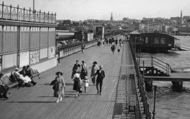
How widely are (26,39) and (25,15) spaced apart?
174 centimetres

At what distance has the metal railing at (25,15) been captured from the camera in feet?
77.8

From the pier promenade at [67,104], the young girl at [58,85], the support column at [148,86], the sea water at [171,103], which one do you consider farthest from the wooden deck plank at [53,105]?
the support column at [148,86]

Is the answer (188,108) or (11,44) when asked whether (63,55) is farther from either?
(11,44)

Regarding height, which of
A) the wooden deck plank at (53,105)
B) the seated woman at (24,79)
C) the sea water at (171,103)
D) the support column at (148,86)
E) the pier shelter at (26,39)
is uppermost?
the pier shelter at (26,39)

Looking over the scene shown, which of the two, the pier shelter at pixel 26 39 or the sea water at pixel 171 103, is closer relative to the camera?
the pier shelter at pixel 26 39

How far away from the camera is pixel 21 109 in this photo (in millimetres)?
16656

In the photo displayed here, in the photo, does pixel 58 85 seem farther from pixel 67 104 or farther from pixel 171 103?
pixel 171 103

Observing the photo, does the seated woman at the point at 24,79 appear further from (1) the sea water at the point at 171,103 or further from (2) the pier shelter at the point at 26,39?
(1) the sea water at the point at 171,103

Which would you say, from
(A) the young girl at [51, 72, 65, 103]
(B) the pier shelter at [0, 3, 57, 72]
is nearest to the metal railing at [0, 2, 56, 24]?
(B) the pier shelter at [0, 3, 57, 72]

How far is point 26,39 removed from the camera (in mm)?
27688

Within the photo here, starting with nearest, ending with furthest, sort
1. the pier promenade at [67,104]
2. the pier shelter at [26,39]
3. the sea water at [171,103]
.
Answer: the pier promenade at [67,104] < the pier shelter at [26,39] < the sea water at [171,103]

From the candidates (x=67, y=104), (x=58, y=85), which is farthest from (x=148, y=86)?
(x=58, y=85)

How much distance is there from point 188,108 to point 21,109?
1953cm

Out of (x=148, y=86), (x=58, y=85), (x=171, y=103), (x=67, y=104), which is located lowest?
(x=171, y=103)
